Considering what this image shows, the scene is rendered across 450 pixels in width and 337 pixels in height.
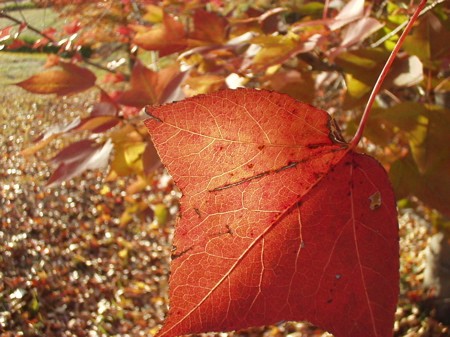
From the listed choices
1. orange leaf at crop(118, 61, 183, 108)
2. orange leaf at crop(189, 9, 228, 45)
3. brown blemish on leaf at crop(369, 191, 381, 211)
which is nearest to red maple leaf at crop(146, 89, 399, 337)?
brown blemish on leaf at crop(369, 191, 381, 211)

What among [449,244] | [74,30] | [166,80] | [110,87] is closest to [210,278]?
[166,80]

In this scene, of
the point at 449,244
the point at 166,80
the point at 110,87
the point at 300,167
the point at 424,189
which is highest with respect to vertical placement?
the point at 300,167

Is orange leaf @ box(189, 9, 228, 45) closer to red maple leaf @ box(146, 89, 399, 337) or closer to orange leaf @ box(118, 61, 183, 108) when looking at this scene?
orange leaf @ box(118, 61, 183, 108)

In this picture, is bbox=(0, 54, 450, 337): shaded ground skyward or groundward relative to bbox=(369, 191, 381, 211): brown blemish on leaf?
groundward

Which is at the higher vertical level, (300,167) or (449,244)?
(300,167)

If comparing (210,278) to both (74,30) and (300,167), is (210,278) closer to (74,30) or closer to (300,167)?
(300,167)

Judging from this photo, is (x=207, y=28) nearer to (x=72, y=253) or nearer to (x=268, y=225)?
(x=268, y=225)

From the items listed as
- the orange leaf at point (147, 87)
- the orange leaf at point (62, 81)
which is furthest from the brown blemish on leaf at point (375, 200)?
the orange leaf at point (62, 81)
